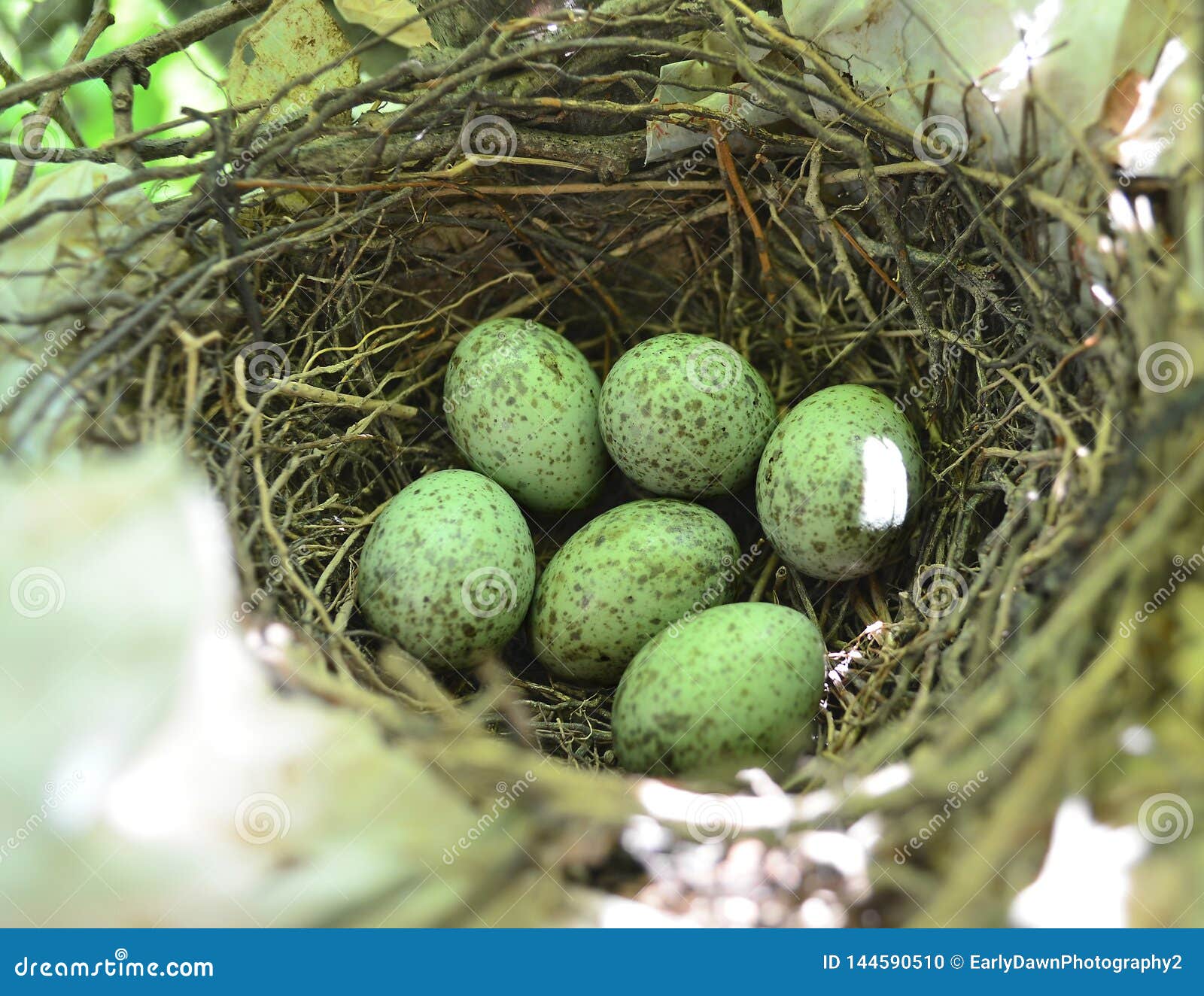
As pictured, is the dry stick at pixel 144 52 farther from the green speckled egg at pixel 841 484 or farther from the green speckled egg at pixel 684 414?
the green speckled egg at pixel 841 484

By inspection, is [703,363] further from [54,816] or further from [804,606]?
[54,816]

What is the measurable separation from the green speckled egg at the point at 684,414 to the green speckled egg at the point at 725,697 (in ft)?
1.07

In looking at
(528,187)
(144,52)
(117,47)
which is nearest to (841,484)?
(528,187)

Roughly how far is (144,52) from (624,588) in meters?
1.24

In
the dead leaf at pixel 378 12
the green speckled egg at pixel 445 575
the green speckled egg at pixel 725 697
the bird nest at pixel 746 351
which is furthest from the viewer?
the dead leaf at pixel 378 12

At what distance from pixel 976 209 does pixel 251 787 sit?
1219mm

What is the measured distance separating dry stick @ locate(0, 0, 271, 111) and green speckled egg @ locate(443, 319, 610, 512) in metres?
0.73

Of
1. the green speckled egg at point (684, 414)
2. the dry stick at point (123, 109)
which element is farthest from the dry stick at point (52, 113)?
the green speckled egg at point (684, 414)

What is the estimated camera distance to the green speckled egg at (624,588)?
1.47 meters

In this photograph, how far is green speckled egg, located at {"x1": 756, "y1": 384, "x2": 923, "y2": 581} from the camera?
143 centimetres

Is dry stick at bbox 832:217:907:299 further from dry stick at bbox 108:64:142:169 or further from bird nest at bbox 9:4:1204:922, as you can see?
dry stick at bbox 108:64:142:169

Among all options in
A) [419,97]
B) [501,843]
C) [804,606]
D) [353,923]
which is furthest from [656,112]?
[353,923]

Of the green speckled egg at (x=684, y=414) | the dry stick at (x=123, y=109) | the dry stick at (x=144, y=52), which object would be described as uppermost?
the dry stick at (x=144, y=52)

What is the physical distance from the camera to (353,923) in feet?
3.21
